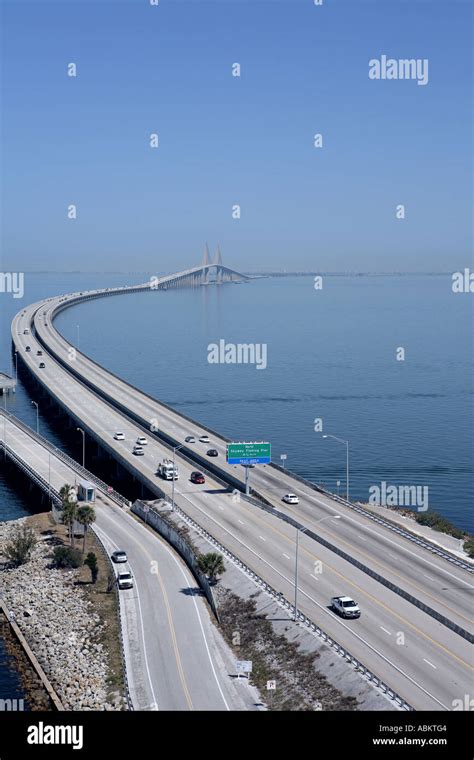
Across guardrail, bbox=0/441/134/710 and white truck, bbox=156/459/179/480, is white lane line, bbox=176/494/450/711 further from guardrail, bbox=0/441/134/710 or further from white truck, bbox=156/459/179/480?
white truck, bbox=156/459/179/480

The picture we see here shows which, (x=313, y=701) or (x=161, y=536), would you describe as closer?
(x=313, y=701)

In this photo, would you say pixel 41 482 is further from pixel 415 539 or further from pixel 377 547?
pixel 415 539

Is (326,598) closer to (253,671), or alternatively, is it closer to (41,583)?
(253,671)

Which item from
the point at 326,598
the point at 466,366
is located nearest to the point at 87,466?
the point at 326,598

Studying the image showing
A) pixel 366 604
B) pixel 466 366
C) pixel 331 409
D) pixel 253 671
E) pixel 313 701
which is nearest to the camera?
pixel 313 701

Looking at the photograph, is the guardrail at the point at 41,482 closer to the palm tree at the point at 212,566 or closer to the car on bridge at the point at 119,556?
the car on bridge at the point at 119,556

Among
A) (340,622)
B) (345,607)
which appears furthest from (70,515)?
(340,622)

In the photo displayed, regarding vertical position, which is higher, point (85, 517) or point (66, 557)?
point (85, 517)
